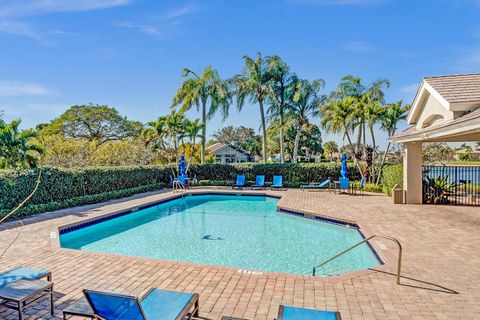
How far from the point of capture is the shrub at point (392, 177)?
15.9 meters

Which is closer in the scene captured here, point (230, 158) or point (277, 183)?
point (277, 183)

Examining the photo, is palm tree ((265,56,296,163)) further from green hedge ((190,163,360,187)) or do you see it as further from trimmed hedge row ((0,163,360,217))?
trimmed hedge row ((0,163,360,217))

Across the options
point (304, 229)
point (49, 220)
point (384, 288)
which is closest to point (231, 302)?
point (384, 288)

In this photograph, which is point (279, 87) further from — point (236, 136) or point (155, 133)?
point (236, 136)

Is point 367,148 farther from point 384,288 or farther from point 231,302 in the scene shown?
point 231,302

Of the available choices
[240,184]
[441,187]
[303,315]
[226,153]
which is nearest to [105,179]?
[240,184]

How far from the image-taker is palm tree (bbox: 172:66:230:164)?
26797 millimetres

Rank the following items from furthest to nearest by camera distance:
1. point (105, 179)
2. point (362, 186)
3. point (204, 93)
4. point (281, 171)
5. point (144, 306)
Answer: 1. point (204, 93)
2. point (281, 171)
3. point (362, 186)
4. point (105, 179)
5. point (144, 306)

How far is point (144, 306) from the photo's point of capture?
3.79 m

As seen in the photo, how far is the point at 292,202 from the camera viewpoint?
15.0 m

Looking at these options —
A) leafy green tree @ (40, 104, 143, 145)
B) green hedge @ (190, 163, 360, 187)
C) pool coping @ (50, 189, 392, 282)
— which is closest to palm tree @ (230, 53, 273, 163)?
green hedge @ (190, 163, 360, 187)

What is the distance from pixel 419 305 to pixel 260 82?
2506 cm

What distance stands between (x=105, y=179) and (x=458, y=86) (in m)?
17.3

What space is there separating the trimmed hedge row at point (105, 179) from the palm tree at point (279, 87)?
611 centimetres
